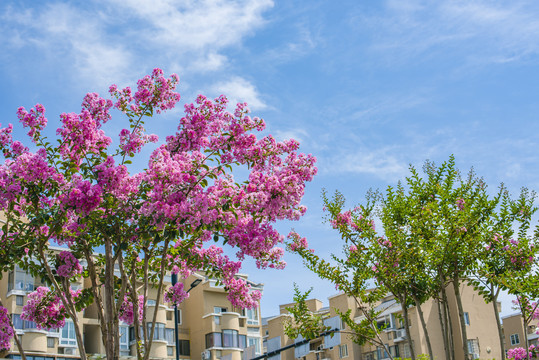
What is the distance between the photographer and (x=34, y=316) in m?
10.9

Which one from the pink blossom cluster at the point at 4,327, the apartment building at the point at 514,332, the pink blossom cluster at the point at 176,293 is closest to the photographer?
the pink blossom cluster at the point at 4,327

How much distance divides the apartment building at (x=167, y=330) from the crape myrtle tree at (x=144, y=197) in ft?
86.0

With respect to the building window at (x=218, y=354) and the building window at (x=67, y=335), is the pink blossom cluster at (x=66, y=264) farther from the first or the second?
the building window at (x=218, y=354)

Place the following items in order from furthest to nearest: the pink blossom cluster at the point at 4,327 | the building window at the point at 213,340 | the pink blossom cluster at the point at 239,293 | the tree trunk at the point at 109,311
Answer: the building window at the point at 213,340
the pink blossom cluster at the point at 239,293
the pink blossom cluster at the point at 4,327
the tree trunk at the point at 109,311

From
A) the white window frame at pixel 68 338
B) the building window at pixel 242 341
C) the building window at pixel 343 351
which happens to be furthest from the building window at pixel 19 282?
the building window at pixel 343 351

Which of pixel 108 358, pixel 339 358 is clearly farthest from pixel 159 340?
pixel 108 358

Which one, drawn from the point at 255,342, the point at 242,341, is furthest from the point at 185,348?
the point at 255,342

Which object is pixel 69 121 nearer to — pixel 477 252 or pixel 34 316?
pixel 34 316

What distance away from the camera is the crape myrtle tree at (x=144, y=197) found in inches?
321

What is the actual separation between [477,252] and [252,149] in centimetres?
657

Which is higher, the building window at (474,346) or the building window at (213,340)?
the building window at (213,340)

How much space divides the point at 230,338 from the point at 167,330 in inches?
185

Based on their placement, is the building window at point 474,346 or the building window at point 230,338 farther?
the building window at point 474,346

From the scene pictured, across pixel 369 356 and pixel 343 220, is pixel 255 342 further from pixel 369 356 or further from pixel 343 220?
pixel 343 220
